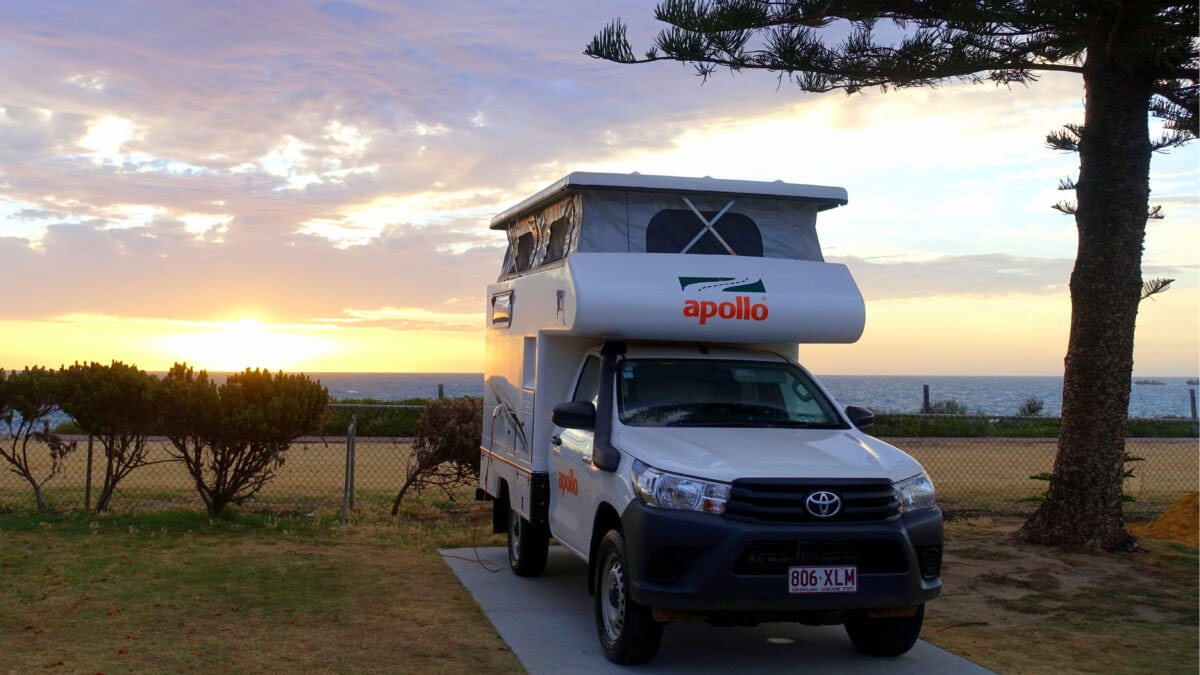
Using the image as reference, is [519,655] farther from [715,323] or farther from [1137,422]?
[1137,422]

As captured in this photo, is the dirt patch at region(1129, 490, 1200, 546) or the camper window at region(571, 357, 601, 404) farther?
the dirt patch at region(1129, 490, 1200, 546)

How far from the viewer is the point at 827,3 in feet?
35.3

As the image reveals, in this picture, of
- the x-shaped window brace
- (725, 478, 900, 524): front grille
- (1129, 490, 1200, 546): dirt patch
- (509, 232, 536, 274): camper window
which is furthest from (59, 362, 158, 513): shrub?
(1129, 490, 1200, 546): dirt patch

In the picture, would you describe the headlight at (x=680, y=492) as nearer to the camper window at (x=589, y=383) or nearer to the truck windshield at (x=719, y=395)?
the truck windshield at (x=719, y=395)

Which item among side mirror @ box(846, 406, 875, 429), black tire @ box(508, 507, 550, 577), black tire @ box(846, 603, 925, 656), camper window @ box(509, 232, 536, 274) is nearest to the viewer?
black tire @ box(846, 603, 925, 656)

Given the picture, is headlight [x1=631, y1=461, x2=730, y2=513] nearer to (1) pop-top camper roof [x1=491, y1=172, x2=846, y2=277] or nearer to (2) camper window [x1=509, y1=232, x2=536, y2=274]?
(1) pop-top camper roof [x1=491, y1=172, x2=846, y2=277]

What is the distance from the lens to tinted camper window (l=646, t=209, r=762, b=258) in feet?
27.3

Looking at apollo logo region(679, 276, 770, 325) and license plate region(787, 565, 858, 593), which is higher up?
apollo logo region(679, 276, 770, 325)

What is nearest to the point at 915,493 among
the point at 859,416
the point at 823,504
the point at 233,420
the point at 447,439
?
the point at 823,504

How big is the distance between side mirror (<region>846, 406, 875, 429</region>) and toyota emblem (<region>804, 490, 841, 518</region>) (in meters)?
1.52

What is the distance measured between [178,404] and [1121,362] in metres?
9.31

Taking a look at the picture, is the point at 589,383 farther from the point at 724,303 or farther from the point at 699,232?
the point at 699,232

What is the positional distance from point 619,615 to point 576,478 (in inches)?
48.9

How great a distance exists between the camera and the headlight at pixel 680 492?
5.99 metres
